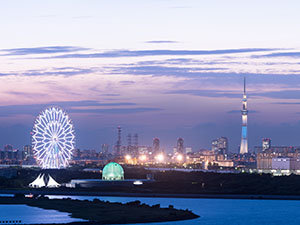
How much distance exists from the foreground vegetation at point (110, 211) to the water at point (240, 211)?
2.51m

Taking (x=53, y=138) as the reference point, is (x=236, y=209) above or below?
below

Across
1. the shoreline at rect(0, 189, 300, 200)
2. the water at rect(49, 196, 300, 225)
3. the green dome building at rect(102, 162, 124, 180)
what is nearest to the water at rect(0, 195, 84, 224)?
the water at rect(49, 196, 300, 225)

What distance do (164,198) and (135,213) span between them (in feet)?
160

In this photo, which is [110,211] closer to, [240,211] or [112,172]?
[240,211]

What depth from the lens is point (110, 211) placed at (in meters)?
96.9

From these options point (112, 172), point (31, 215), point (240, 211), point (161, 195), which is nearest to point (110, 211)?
point (31, 215)

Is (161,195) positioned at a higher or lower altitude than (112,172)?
lower

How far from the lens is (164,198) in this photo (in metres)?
143

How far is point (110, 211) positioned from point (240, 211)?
23.8m

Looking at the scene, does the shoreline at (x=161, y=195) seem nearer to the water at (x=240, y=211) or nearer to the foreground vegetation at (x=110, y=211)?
the water at (x=240, y=211)

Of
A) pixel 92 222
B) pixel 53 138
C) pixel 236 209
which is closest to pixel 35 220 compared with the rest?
pixel 92 222

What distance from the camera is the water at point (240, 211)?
316ft

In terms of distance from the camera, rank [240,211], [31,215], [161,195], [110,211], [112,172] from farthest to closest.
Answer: [112,172] → [161,195] → [240,211] → [110,211] → [31,215]

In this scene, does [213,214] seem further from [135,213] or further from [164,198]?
[164,198]
